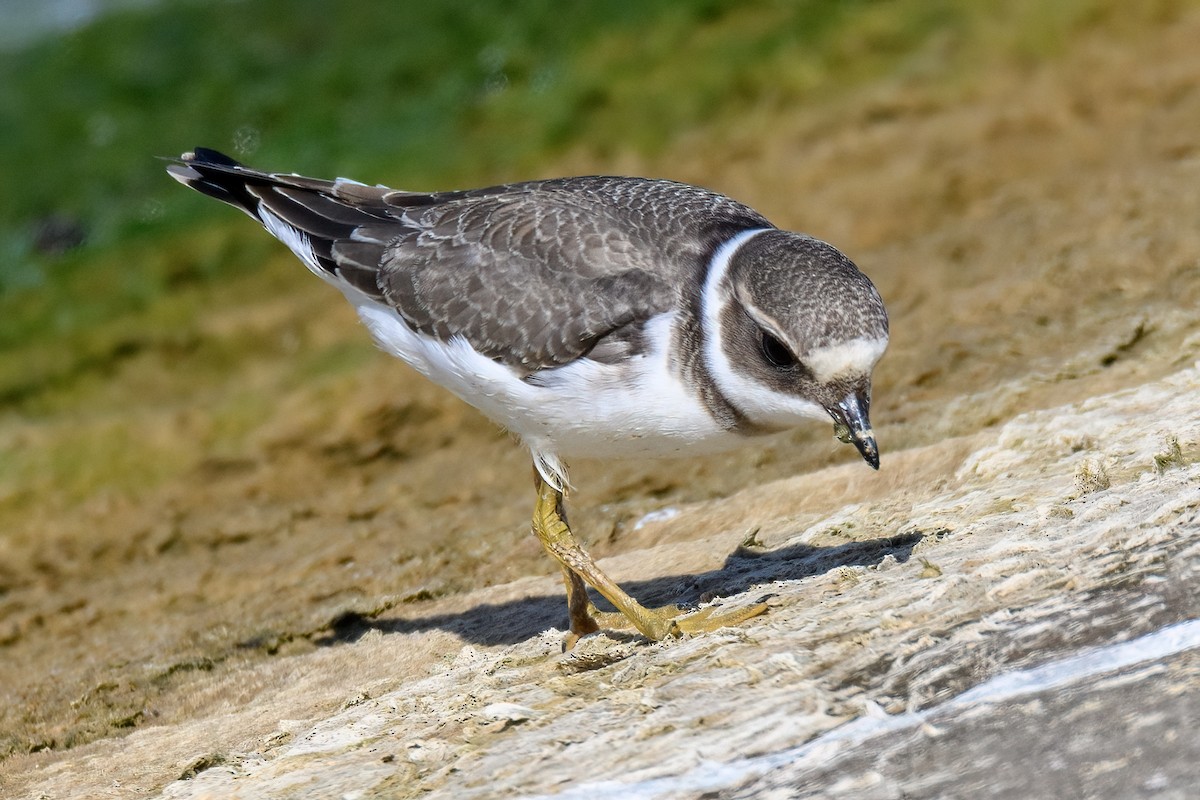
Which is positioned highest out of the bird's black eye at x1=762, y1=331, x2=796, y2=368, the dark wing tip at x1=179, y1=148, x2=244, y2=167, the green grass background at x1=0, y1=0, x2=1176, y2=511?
the green grass background at x1=0, y1=0, x2=1176, y2=511

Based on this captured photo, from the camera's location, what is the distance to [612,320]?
6.66 m

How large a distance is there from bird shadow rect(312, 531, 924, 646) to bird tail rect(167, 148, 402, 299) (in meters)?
2.11

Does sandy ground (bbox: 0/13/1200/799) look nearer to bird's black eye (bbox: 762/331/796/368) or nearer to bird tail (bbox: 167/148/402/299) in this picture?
bird's black eye (bbox: 762/331/796/368)

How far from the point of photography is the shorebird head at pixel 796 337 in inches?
238

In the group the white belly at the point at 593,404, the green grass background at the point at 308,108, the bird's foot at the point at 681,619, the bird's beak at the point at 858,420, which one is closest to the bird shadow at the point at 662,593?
the bird's foot at the point at 681,619

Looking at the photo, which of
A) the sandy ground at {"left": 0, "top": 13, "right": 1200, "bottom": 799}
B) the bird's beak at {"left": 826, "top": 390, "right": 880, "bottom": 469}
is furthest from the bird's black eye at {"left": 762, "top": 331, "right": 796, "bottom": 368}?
the sandy ground at {"left": 0, "top": 13, "right": 1200, "bottom": 799}

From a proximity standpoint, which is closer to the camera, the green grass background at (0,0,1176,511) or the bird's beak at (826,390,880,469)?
the bird's beak at (826,390,880,469)

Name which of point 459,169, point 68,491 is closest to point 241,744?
point 68,491

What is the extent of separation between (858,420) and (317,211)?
3.94 m

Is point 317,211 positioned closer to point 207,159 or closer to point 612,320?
point 207,159

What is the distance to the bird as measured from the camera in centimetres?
620

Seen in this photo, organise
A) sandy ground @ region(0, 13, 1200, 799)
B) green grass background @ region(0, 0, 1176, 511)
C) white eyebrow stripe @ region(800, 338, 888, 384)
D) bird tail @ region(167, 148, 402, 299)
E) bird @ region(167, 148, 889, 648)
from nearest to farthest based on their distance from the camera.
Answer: sandy ground @ region(0, 13, 1200, 799)
white eyebrow stripe @ region(800, 338, 888, 384)
bird @ region(167, 148, 889, 648)
bird tail @ region(167, 148, 402, 299)
green grass background @ region(0, 0, 1176, 511)

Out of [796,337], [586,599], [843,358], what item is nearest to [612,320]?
[796,337]

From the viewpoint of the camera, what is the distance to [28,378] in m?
13.8
